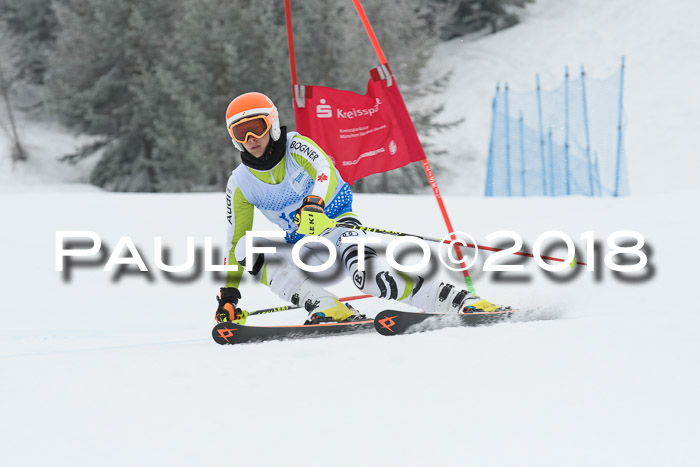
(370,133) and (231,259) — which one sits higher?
(370,133)

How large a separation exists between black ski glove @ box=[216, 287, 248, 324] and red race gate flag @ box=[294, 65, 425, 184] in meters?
1.71

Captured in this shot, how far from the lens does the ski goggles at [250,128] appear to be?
3.96 m

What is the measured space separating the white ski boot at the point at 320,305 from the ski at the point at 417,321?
0.47 meters

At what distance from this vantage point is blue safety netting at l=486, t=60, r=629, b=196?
A: 16828mm

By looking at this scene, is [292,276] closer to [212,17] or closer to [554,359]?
[554,359]

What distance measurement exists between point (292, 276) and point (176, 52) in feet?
61.3

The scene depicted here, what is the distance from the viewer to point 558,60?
28641 millimetres

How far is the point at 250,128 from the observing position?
3.97 meters

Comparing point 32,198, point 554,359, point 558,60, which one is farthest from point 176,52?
point 554,359

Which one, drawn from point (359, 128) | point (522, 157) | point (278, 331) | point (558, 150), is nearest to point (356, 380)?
point (278, 331)

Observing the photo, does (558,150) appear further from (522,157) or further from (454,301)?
(454,301)

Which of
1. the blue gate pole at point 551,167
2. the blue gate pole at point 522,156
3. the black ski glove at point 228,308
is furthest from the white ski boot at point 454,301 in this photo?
the blue gate pole at point 522,156

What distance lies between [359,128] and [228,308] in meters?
2.07

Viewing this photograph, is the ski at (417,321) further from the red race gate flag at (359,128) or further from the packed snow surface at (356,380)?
the red race gate flag at (359,128)
